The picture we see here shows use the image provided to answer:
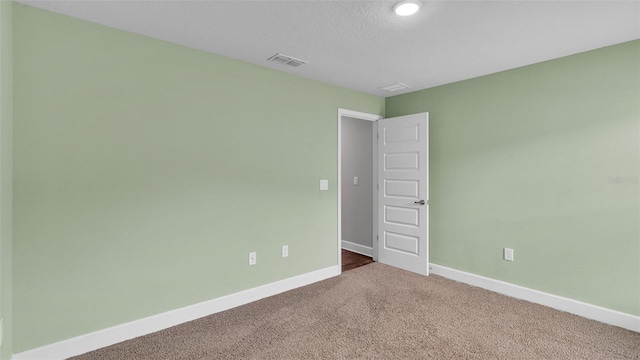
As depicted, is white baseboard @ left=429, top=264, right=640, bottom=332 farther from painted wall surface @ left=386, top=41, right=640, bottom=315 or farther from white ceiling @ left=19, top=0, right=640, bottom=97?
white ceiling @ left=19, top=0, right=640, bottom=97

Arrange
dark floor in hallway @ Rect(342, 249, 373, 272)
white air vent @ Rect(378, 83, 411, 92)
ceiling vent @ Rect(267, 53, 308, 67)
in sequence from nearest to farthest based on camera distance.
Result: ceiling vent @ Rect(267, 53, 308, 67) → white air vent @ Rect(378, 83, 411, 92) → dark floor in hallway @ Rect(342, 249, 373, 272)

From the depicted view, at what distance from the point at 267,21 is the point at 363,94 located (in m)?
2.13

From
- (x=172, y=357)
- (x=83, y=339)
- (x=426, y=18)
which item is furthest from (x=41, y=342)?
(x=426, y=18)

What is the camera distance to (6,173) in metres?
1.76

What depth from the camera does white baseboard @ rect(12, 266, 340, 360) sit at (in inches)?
78.7

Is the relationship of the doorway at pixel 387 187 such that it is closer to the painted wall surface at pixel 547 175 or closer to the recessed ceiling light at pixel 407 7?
the painted wall surface at pixel 547 175

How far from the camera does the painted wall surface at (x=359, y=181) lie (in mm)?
4578

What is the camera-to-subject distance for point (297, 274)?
3340 millimetres

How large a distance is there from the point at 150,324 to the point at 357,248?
3.13m

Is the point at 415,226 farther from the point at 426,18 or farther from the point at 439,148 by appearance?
the point at 426,18

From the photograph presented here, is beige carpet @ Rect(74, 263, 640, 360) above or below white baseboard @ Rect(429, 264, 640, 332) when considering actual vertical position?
below

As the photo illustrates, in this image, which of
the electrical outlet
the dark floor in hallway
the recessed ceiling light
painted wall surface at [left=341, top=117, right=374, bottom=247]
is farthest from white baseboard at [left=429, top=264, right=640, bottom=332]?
the recessed ceiling light

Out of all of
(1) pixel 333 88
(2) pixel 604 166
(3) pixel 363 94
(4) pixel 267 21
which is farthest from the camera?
(3) pixel 363 94

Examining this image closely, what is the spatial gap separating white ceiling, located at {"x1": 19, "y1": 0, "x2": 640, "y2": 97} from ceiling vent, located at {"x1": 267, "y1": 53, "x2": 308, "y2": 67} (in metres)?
0.07
